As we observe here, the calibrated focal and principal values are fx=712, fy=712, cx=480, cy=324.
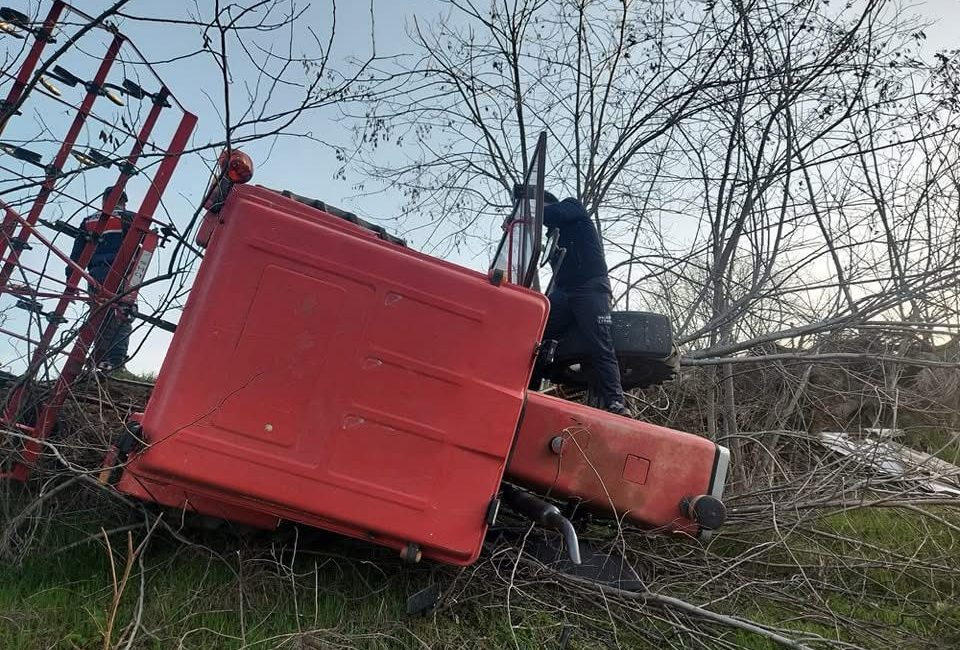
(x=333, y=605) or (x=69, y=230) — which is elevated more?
(x=69, y=230)

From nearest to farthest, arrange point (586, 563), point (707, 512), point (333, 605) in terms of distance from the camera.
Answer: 1. point (333, 605)
2. point (707, 512)
3. point (586, 563)

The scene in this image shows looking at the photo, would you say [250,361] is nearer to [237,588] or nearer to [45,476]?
[237,588]

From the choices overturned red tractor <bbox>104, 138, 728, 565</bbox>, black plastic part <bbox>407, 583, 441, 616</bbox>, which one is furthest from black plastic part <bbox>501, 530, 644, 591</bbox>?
overturned red tractor <bbox>104, 138, 728, 565</bbox>

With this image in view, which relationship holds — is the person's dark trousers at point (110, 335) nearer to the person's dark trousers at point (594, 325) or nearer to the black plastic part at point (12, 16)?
the black plastic part at point (12, 16)

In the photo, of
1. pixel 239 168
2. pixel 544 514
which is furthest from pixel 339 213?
pixel 544 514

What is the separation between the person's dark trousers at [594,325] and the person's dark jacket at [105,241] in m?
2.40

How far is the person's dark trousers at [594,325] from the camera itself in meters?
3.83

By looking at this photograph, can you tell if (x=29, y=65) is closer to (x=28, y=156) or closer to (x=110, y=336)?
(x=28, y=156)

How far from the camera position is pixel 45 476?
3.46m

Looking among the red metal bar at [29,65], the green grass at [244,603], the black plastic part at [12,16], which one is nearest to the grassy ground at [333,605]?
the green grass at [244,603]

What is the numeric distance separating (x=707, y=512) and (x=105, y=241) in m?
3.92

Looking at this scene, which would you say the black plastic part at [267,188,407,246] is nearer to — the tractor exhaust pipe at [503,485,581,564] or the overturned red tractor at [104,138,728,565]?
the overturned red tractor at [104,138,728,565]

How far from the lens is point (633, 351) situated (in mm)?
3889

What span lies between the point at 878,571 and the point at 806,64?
4.17 m
